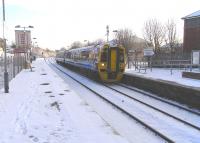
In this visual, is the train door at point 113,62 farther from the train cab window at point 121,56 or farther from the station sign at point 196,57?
the station sign at point 196,57

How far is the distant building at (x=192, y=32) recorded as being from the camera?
55031 millimetres

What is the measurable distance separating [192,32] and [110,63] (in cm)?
2864

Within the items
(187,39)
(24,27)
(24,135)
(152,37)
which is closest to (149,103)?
(24,135)

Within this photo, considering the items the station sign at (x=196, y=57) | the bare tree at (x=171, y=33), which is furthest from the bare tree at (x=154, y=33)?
the station sign at (x=196, y=57)

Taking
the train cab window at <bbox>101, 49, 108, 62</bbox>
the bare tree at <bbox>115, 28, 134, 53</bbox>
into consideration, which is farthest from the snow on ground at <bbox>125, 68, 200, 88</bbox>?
the bare tree at <bbox>115, 28, 134, 53</bbox>

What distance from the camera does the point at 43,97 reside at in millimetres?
19078

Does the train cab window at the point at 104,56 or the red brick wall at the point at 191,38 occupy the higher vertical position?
the red brick wall at the point at 191,38

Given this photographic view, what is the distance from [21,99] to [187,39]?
139ft

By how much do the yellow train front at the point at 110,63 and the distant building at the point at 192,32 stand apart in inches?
1045

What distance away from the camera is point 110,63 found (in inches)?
1198

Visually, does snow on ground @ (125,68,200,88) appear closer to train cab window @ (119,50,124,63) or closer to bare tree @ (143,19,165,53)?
train cab window @ (119,50,124,63)

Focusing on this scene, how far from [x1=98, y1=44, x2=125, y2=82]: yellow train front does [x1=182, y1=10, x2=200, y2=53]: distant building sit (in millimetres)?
26540

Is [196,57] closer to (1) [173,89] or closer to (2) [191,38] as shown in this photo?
(2) [191,38]

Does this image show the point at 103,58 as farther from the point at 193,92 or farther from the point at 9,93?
the point at 193,92
